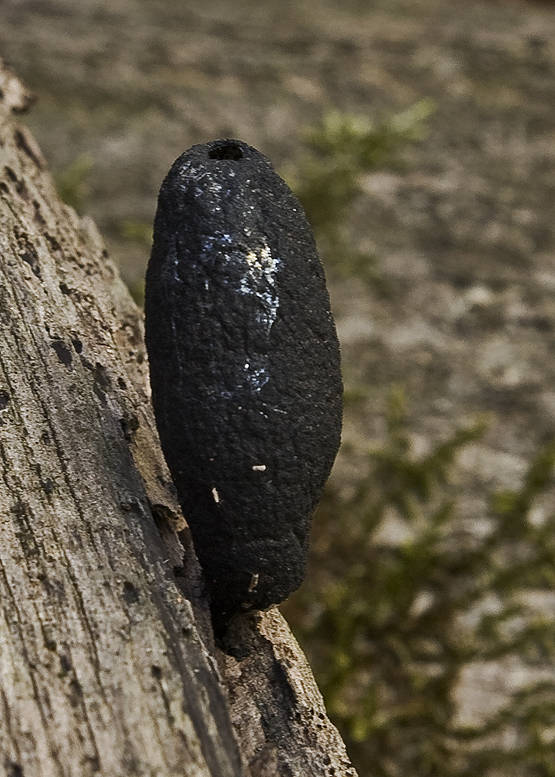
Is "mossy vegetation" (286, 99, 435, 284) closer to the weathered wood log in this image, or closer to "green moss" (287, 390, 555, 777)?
"green moss" (287, 390, 555, 777)

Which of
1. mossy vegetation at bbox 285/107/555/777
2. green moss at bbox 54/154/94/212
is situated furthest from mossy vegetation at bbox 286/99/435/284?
green moss at bbox 54/154/94/212

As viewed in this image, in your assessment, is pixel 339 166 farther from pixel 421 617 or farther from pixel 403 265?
pixel 421 617

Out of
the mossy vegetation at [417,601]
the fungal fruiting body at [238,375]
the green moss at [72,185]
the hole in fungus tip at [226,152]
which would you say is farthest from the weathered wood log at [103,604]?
the green moss at [72,185]

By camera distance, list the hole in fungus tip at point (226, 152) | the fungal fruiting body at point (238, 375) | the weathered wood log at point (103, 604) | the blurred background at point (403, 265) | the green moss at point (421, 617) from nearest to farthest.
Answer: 1. the weathered wood log at point (103, 604)
2. the fungal fruiting body at point (238, 375)
3. the hole in fungus tip at point (226, 152)
4. the green moss at point (421, 617)
5. the blurred background at point (403, 265)

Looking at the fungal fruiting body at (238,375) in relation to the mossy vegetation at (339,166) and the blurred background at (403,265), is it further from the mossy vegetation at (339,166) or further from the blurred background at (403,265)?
the mossy vegetation at (339,166)

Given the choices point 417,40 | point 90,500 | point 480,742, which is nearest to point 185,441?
point 90,500

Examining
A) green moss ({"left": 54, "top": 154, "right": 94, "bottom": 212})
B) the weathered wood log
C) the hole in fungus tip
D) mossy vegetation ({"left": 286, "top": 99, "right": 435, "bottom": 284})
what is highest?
green moss ({"left": 54, "top": 154, "right": 94, "bottom": 212})

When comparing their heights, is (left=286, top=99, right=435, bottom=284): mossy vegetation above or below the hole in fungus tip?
above
